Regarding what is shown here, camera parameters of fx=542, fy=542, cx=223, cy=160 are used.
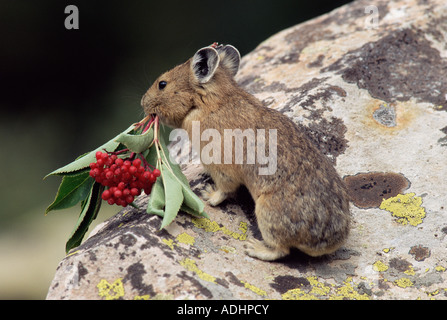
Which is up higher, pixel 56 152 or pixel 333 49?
pixel 333 49

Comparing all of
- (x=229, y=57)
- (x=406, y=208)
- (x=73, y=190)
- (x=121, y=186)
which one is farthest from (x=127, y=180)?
(x=406, y=208)

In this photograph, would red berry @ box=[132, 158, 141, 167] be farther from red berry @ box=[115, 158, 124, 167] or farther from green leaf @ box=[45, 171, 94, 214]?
green leaf @ box=[45, 171, 94, 214]

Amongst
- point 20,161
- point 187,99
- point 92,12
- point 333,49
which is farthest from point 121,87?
point 187,99

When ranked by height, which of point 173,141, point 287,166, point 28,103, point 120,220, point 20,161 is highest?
point 287,166

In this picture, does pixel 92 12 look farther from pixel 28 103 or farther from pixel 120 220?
pixel 120 220

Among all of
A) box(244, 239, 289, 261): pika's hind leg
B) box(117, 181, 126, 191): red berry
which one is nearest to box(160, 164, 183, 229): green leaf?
box(117, 181, 126, 191): red berry

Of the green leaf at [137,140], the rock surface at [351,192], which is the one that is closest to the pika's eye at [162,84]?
the green leaf at [137,140]

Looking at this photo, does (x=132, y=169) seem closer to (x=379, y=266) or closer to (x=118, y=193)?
(x=118, y=193)
